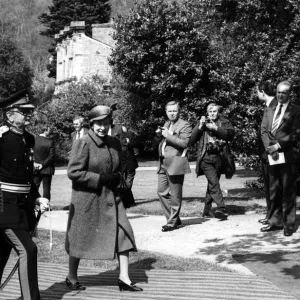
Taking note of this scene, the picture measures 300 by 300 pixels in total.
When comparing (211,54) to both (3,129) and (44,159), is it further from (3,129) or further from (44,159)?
(3,129)

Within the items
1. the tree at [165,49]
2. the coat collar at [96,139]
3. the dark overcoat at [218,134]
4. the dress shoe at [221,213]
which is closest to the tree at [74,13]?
the tree at [165,49]

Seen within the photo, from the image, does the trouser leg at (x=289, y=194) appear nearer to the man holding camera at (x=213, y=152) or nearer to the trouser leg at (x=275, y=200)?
the trouser leg at (x=275, y=200)

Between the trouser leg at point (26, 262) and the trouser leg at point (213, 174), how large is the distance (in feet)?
17.1

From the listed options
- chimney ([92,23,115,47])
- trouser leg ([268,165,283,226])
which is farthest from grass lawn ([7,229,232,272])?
chimney ([92,23,115,47])

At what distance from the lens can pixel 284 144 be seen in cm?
910

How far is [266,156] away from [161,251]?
2077 mm

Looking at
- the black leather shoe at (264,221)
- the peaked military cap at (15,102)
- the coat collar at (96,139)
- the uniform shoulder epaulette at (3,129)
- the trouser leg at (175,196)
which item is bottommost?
the black leather shoe at (264,221)

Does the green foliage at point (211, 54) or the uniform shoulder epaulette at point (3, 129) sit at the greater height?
the green foliage at point (211, 54)

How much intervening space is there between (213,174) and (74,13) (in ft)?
206

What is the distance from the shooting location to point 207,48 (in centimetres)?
1552

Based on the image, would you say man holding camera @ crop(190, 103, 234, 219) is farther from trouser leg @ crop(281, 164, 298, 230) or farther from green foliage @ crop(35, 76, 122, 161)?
green foliage @ crop(35, 76, 122, 161)

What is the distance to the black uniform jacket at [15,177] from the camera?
591 cm

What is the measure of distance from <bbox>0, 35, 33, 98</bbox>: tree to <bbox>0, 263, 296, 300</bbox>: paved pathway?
49.6m

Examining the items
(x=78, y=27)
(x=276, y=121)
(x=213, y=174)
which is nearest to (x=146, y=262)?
(x=276, y=121)
